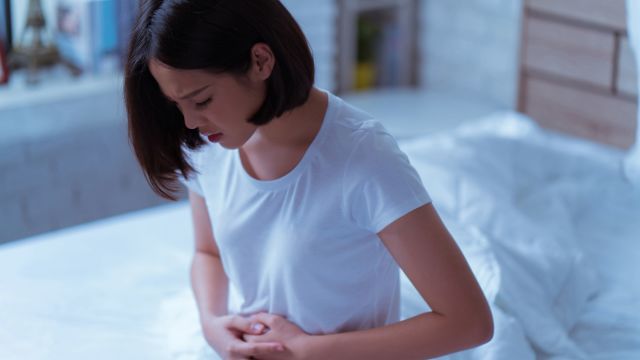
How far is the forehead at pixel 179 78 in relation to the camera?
1155 mm

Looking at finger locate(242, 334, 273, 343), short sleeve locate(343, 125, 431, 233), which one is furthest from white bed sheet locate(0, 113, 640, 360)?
short sleeve locate(343, 125, 431, 233)

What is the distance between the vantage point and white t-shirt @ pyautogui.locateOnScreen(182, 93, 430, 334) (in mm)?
1200

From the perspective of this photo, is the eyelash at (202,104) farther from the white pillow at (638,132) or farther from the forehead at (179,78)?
the white pillow at (638,132)

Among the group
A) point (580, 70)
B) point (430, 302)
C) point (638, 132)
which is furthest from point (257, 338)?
point (580, 70)

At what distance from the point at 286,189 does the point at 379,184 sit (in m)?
0.15

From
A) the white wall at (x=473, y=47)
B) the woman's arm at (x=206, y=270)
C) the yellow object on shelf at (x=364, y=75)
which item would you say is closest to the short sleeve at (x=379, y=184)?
the woman's arm at (x=206, y=270)

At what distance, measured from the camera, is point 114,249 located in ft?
6.34

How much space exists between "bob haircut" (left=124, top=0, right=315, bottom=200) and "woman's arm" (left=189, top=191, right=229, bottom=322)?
25 cm

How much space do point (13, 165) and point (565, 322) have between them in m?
1.69

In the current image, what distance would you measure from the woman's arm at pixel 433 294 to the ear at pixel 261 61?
227 mm

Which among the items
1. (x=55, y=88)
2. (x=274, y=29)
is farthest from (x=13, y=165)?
(x=274, y=29)

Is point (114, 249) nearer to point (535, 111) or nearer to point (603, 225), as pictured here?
point (603, 225)

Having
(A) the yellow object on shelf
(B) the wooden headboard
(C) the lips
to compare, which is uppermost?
(C) the lips

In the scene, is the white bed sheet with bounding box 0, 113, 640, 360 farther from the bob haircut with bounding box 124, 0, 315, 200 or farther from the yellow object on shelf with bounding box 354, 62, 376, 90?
the yellow object on shelf with bounding box 354, 62, 376, 90
